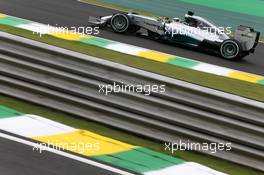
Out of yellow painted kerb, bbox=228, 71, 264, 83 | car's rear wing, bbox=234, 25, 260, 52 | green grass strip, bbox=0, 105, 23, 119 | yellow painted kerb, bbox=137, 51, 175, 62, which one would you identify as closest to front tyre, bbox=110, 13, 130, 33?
yellow painted kerb, bbox=137, 51, 175, 62

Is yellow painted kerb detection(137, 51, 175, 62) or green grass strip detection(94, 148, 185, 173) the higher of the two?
green grass strip detection(94, 148, 185, 173)

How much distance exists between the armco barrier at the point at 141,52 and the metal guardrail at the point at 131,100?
4624 millimetres

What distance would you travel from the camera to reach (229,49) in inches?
560

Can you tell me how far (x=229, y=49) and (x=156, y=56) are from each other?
2230 millimetres

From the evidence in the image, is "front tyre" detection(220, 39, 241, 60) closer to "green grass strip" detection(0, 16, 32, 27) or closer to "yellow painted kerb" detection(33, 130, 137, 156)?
"green grass strip" detection(0, 16, 32, 27)

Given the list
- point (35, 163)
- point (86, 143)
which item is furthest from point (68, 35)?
point (35, 163)

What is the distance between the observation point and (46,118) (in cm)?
741

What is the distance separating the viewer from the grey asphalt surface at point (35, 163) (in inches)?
217

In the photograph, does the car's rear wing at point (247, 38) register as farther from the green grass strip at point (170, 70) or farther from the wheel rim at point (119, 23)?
the green grass strip at point (170, 70)

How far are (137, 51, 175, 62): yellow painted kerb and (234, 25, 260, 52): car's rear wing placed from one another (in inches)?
78.0

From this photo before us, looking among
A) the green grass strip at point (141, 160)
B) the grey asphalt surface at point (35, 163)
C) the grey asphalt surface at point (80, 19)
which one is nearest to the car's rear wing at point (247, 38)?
the grey asphalt surface at point (80, 19)

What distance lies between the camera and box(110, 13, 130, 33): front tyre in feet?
48.4

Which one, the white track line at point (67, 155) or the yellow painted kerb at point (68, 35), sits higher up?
the yellow painted kerb at point (68, 35)

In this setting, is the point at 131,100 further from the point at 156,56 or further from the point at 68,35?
the point at 68,35
